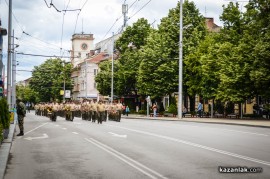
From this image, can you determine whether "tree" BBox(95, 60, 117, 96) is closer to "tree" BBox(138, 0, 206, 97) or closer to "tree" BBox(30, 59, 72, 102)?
"tree" BBox(138, 0, 206, 97)

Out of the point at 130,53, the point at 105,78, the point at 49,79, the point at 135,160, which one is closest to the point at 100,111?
the point at 135,160

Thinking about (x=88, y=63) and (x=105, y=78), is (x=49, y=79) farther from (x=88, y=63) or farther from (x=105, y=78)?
(x=105, y=78)

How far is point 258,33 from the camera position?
40.4 metres

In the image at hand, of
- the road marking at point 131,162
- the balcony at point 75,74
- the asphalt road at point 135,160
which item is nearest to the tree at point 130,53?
the balcony at point 75,74

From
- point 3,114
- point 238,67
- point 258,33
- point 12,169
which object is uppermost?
point 258,33

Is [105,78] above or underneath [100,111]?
above

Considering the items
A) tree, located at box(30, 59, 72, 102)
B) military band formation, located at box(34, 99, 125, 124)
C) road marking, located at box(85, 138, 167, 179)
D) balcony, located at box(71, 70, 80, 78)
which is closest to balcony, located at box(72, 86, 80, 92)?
tree, located at box(30, 59, 72, 102)

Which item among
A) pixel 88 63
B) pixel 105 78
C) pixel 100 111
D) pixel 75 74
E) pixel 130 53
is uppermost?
pixel 88 63

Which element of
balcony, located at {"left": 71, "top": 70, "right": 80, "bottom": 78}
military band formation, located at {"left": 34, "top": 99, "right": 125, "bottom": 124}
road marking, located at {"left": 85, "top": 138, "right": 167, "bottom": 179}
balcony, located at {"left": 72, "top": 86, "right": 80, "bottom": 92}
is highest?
balcony, located at {"left": 71, "top": 70, "right": 80, "bottom": 78}

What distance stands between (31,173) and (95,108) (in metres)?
27.9

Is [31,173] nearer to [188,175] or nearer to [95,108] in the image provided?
[188,175]

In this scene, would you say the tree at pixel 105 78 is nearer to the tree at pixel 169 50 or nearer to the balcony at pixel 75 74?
the tree at pixel 169 50

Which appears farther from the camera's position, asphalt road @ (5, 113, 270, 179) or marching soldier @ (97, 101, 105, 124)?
marching soldier @ (97, 101, 105, 124)

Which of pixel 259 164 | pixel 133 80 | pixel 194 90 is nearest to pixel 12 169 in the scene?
pixel 259 164
